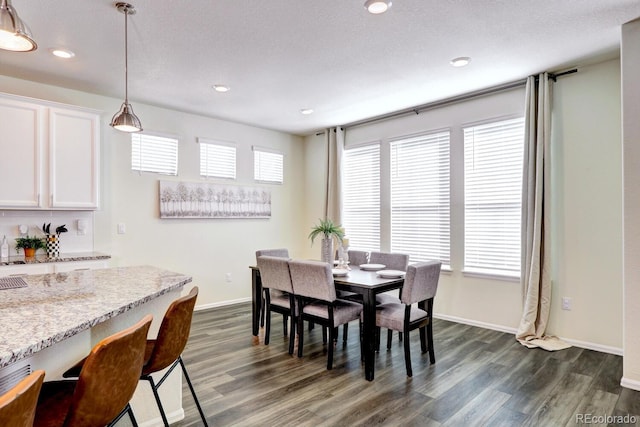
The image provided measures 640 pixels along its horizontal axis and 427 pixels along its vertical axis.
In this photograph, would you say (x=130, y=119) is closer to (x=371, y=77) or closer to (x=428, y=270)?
(x=371, y=77)

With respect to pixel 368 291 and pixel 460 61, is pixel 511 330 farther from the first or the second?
pixel 460 61

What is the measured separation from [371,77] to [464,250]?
7.68 feet

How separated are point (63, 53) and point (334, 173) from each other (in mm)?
3778

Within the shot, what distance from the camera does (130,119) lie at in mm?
2816

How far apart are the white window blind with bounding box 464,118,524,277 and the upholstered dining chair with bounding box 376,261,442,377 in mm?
1371

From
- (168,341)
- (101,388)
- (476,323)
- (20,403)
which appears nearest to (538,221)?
(476,323)

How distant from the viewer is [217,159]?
A: 549 cm

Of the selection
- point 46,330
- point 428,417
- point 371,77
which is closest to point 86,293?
point 46,330

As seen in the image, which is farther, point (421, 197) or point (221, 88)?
point (421, 197)

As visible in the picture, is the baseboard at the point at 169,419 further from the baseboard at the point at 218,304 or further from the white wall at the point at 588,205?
the white wall at the point at 588,205

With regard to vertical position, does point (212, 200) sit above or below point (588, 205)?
above

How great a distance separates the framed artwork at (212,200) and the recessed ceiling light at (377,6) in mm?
3512

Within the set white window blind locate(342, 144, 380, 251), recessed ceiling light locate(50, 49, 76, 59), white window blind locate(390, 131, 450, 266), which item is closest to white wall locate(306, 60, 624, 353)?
white window blind locate(390, 131, 450, 266)

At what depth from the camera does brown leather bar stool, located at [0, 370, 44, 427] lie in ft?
2.62
